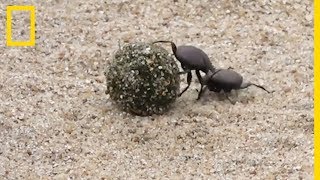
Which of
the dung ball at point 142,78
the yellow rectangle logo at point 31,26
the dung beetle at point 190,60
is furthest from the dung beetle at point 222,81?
the yellow rectangle logo at point 31,26

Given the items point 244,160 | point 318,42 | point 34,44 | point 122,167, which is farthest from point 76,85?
point 318,42

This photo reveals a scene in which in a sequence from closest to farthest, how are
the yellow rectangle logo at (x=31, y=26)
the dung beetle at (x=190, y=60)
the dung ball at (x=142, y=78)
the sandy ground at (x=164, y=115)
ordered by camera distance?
the sandy ground at (x=164, y=115) < the dung ball at (x=142, y=78) < the dung beetle at (x=190, y=60) < the yellow rectangle logo at (x=31, y=26)

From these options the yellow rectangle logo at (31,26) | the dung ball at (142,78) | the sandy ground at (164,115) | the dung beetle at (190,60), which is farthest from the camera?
the yellow rectangle logo at (31,26)

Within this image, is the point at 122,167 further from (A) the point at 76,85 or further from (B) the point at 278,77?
(B) the point at 278,77

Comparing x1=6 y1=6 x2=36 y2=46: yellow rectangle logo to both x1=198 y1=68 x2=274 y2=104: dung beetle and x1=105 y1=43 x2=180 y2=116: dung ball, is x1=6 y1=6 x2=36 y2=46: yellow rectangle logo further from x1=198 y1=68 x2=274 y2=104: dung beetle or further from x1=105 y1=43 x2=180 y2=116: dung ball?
x1=198 y1=68 x2=274 y2=104: dung beetle

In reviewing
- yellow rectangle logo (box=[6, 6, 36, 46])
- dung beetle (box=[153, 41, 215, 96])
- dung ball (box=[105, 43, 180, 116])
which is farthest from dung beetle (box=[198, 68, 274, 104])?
yellow rectangle logo (box=[6, 6, 36, 46])

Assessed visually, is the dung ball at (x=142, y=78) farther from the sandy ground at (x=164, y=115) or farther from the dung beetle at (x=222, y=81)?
the dung beetle at (x=222, y=81)
